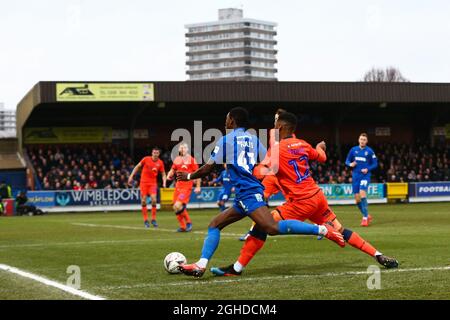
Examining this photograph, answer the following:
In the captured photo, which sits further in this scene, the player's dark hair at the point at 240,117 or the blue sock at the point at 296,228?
the player's dark hair at the point at 240,117

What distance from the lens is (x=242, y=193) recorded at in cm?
994

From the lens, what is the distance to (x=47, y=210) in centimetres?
3866

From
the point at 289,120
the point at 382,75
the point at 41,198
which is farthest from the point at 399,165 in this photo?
the point at 382,75

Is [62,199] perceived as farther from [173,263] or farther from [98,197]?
[173,263]

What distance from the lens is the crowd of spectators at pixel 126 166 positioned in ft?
Result: 142

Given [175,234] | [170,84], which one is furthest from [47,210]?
[175,234]

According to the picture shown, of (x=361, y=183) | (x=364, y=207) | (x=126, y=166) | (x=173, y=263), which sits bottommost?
(x=364, y=207)

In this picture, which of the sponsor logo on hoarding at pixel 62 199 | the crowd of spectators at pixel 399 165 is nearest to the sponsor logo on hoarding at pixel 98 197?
the sponsor logo on hoarding at pixel 62 199

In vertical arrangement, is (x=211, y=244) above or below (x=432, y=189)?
above

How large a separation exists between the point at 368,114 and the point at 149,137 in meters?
16.2

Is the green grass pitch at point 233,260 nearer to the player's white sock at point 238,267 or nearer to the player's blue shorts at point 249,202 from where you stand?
the player's white sock at point 238,267

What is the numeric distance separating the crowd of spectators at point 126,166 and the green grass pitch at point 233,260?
25252 mm

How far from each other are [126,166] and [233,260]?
115 feet
